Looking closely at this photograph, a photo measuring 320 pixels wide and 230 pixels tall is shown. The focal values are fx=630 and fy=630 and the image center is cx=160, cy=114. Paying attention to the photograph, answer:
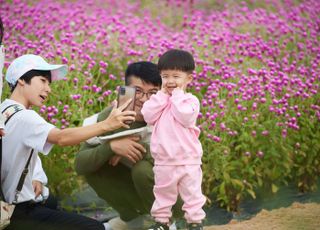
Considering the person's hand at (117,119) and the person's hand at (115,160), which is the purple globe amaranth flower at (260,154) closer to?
the person's hand at (115,160)

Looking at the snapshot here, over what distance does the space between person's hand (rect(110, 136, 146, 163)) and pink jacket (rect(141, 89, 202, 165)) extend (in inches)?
10.6

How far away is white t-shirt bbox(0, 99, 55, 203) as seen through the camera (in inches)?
131

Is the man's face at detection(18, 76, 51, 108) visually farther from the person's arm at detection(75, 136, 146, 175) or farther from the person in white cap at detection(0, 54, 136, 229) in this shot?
the person's arm at detection(75, 136, 146, 175)

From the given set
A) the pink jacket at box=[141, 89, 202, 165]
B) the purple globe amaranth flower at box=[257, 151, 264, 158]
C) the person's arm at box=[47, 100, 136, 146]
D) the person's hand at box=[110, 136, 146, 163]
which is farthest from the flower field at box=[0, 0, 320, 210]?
the person's arm at box=[47, 100, 136, 146]

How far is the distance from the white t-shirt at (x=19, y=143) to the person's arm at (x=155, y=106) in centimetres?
56

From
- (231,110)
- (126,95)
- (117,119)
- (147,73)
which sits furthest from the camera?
(231,110)

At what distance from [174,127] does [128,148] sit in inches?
16.0

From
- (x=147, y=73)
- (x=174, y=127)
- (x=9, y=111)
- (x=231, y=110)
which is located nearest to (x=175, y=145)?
(x=174, y=127)

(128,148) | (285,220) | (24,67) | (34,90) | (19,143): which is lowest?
(285,220)

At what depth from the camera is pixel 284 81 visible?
4.99 metres

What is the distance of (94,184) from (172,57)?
43.0 inches

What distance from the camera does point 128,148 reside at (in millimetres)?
3781

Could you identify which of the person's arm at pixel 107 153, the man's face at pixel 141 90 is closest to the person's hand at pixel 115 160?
the person's arm at pixel 107 153

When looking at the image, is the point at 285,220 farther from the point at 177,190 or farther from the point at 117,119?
the point at 117,119
